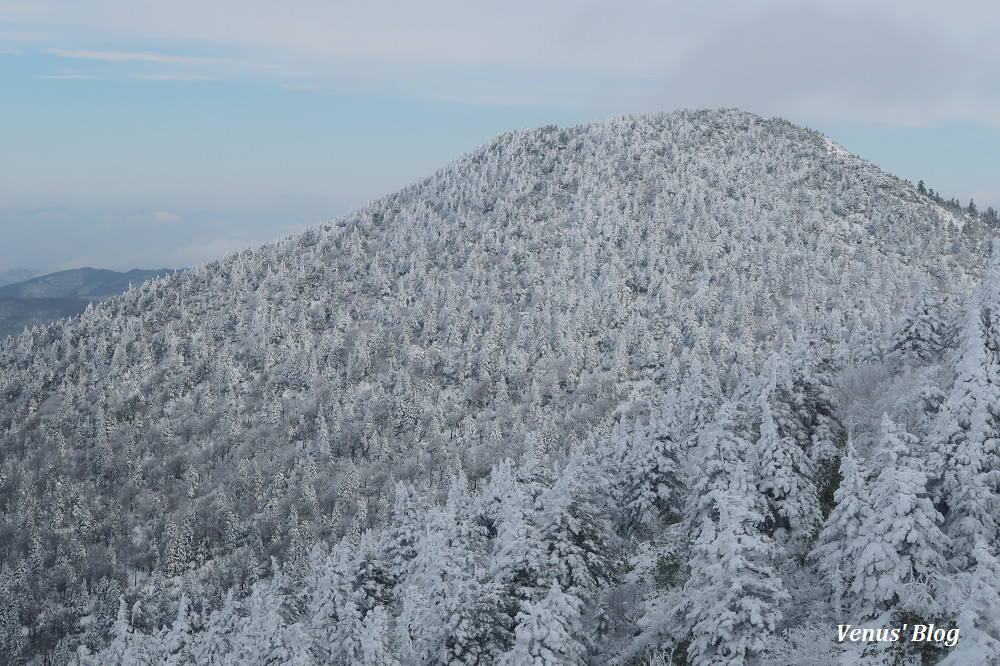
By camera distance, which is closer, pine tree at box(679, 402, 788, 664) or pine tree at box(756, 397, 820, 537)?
pine tree at box(679, 402, 788, 664)

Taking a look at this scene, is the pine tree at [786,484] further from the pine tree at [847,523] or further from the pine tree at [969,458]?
the pine tree at [969,458]

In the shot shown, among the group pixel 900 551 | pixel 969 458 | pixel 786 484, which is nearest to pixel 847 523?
pixel 900 551

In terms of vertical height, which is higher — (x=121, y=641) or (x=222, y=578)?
(x=121, y=641)

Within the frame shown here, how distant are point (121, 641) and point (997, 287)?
225 ft

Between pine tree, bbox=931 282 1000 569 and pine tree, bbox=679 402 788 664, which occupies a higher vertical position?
pine tree, bbox=931 282 1000 569

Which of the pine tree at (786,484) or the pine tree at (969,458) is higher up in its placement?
the pine tree at (969,458)

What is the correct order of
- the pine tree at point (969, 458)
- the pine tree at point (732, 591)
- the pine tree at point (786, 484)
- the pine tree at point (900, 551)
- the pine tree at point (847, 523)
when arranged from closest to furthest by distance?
1. the pine tree at point (732, 591)
2. the pine tree at point (900, 551)
3. the pine tree at point (847, 523)
4. the pine tree at point (969, 458)
5. the pine tree at point (786, 484)

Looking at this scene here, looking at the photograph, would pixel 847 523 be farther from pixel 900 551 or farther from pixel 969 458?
pixel 969 458

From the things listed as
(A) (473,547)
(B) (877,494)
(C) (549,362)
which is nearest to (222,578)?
(C) (549,362)

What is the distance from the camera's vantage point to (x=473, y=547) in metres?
38.1

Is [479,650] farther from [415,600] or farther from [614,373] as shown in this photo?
[614,373]

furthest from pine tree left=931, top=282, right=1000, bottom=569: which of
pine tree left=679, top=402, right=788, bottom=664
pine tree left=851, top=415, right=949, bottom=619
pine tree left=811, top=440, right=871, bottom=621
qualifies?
pine tree left=679, top=402, right=788, bottom=664

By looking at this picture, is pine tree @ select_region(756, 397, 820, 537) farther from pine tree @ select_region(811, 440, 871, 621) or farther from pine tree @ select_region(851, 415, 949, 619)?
pine tree @ select_region(851, 415, 949, 619)

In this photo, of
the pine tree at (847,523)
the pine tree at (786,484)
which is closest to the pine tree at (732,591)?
the pine tree at (847,523)
